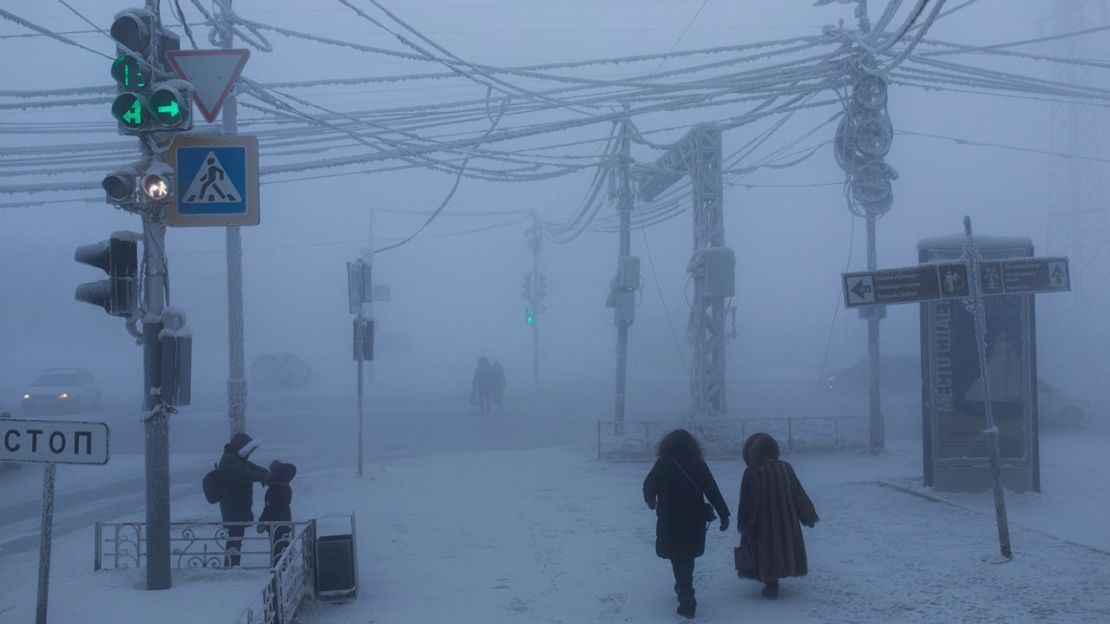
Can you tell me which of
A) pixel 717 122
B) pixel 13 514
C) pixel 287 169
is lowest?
pixel 13 514

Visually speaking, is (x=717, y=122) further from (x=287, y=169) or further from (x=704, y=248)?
(x=287, y=169)

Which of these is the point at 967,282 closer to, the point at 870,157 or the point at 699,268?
the point at 870,157

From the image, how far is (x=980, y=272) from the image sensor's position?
9695mm

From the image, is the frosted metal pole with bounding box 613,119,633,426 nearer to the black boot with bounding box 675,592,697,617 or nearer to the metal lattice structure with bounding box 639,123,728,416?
the metal lattice structure with bounding box 639,123,728,416

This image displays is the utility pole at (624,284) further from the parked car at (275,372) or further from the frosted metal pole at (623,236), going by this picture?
the parked car at (275,372)

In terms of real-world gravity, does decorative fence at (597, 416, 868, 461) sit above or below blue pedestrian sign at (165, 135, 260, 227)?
below

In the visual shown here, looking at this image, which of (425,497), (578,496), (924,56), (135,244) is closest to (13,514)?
(425,497)

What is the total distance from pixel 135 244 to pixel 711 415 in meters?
15.1

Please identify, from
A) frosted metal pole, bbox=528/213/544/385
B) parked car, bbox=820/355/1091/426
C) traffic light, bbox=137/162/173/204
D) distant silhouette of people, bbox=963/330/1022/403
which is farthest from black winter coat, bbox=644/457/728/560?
frosted metal pole, bbox=528/213/544/385

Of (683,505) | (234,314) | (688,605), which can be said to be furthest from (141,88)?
(234,314)

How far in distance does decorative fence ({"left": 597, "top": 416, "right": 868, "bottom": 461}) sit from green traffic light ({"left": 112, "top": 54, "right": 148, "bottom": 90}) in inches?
463

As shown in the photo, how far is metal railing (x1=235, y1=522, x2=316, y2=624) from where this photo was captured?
6.70 metres

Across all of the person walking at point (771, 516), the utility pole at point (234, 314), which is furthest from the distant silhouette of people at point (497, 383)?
the person walking at point (771, 516)

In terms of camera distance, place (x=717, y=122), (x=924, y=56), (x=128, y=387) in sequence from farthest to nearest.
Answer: (x=128, y=387), (x=717, y=122), (x=924, y=56)
